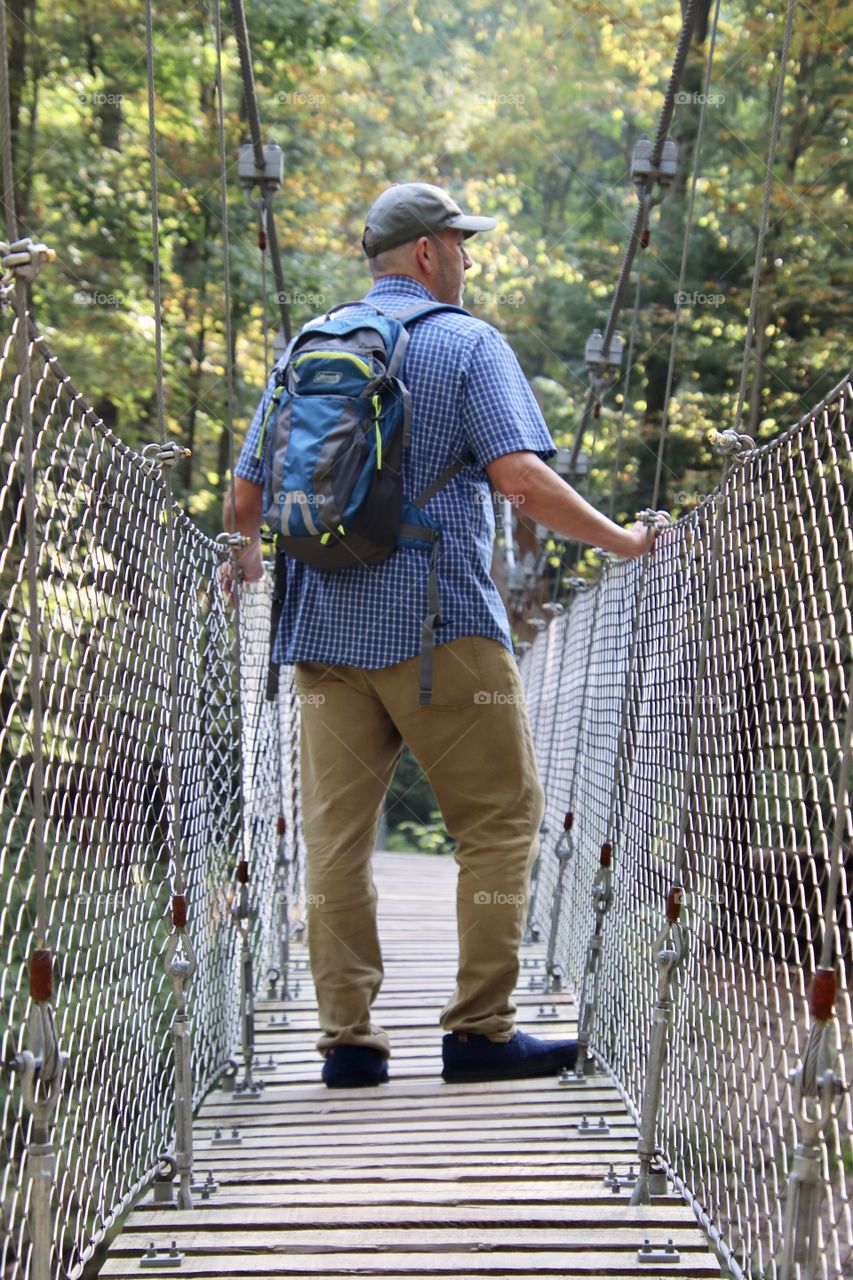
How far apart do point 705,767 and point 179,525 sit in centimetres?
85

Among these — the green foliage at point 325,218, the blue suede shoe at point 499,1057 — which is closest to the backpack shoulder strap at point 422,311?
the blue suede shoe at point 499,1057

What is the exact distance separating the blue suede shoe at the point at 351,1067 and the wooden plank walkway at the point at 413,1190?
0.8 inches

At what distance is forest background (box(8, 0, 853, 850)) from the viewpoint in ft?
29.6

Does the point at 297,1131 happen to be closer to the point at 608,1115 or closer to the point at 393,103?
the point at 608,1115

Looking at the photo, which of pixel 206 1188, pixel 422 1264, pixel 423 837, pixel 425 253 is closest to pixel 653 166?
pixel 425 253

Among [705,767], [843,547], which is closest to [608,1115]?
[705,767]

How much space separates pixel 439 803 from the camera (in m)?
2.44

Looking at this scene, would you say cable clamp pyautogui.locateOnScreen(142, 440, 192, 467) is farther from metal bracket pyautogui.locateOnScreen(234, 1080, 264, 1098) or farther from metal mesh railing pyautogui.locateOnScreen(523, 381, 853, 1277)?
metal bracket pyautogui.locateOnScreen(234, 1080, 264, 1098)

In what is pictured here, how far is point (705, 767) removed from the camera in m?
2.03

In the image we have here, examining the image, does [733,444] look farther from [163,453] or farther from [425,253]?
[425,253]

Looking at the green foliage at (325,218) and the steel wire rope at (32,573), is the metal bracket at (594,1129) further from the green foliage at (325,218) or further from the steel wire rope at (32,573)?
the green foliage at (325,218)

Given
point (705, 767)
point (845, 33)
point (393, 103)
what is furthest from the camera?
point (393, 103)

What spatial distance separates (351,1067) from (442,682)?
0.64 m

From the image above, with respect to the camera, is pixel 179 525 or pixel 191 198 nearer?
pixel 179 525
